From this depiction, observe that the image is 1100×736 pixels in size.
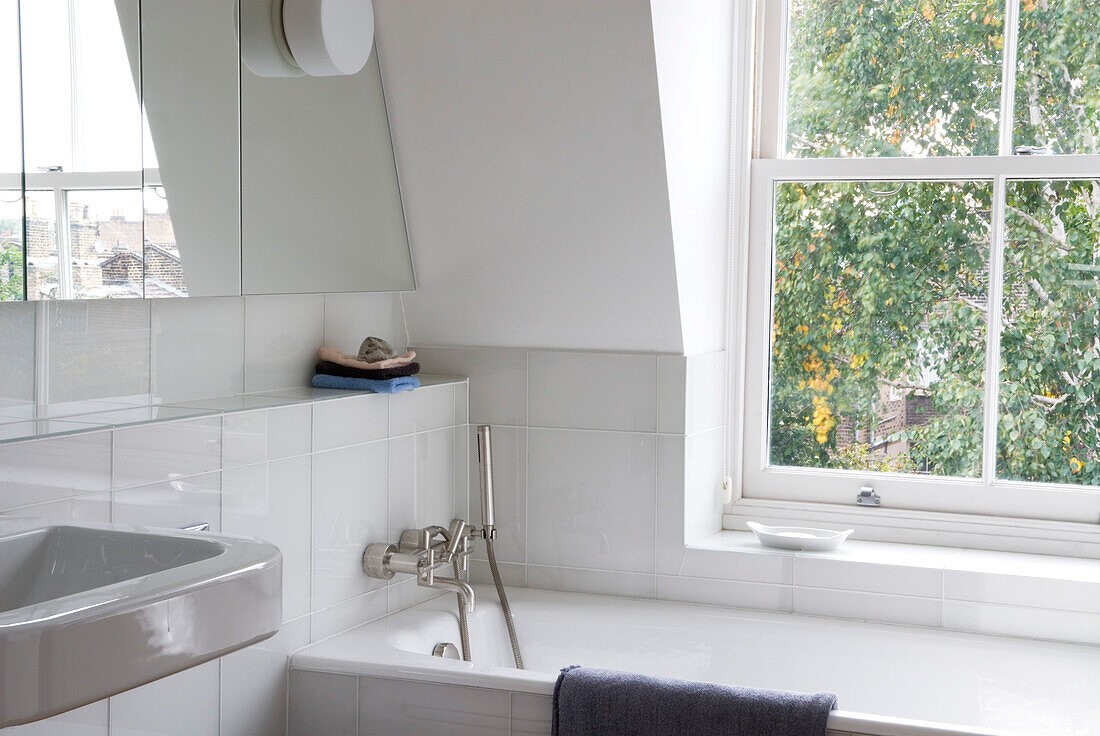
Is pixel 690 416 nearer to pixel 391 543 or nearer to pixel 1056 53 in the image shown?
pixel 391 543

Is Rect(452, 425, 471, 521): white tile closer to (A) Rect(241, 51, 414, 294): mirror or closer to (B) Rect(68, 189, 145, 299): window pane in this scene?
(A) Rect(241, 51, 414, 294): mirror

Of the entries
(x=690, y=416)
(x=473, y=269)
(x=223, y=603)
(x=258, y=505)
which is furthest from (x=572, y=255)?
(x=223, y=603)

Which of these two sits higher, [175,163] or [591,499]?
[175,163]

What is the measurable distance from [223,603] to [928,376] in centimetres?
213

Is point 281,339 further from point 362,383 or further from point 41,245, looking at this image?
point 41,245

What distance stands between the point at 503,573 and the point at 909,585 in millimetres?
1017

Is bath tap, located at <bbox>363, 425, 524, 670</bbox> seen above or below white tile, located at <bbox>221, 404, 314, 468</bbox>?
below

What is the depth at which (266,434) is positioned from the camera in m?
2.17

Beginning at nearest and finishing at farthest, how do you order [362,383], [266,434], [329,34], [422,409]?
[266,434] < [329,34] < [362,383] < [422,409]

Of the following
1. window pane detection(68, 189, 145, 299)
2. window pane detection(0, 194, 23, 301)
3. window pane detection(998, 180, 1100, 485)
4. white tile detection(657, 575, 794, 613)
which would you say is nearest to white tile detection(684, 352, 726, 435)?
white tile detection(657, 575, 794, 613)

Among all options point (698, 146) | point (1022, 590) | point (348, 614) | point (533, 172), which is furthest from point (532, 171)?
point (1022, 590)

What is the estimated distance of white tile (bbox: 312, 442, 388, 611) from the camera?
2344 mm

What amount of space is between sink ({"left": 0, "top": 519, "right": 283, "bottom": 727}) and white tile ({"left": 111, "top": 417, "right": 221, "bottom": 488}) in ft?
0.88

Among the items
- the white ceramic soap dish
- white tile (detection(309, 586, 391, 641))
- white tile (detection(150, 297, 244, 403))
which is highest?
white tile (detection(150, 297, 244, 403))
